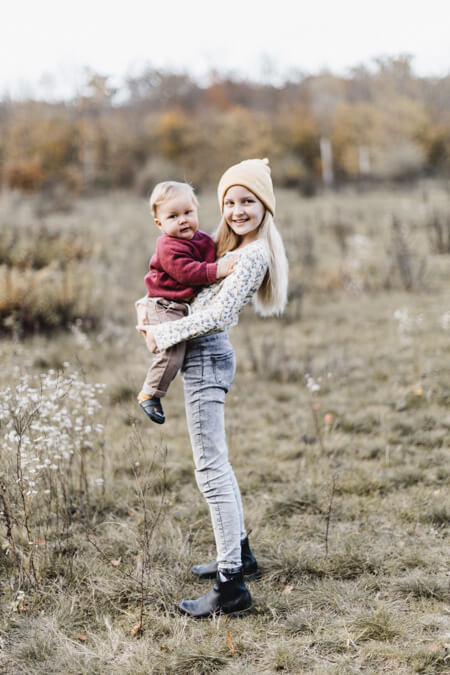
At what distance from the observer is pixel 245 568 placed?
2918 millimetres

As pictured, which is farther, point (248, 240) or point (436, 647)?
point (248, 240)

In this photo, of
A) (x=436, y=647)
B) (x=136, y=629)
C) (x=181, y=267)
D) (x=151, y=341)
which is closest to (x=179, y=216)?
(x=181, y=267)

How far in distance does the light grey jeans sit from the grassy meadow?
1.04 ft

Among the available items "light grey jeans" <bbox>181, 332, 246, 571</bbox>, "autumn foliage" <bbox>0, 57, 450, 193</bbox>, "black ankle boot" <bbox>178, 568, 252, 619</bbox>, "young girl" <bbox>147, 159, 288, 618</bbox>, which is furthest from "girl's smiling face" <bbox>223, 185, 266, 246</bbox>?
"autumn foliage" <bbox>0, 57, 450, 193</bbox>

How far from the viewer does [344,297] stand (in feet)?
30.3

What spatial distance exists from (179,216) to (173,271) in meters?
0.24

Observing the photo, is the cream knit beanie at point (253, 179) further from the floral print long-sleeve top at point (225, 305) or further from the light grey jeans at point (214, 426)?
the light grey jeans at point (214, 426)

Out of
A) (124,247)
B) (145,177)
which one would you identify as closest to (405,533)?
(124,247)

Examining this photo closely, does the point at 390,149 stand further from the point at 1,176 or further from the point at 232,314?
the point at 232,314

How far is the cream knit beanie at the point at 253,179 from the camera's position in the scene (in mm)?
2377

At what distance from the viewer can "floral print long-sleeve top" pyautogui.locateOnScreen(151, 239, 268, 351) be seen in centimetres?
230

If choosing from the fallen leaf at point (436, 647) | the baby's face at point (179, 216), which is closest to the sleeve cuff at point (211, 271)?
the baby's face at point (179, 216)

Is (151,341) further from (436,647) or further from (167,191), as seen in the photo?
(436,647)

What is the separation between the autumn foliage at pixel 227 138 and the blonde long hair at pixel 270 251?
842 inches
